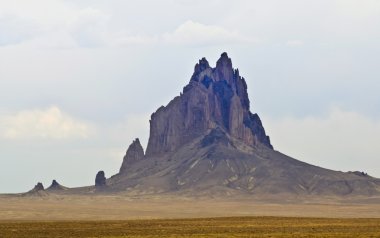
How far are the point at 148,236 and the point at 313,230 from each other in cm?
2294

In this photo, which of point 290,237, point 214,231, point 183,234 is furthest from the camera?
point 214,231

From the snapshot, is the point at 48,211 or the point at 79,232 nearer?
the point at 79,232

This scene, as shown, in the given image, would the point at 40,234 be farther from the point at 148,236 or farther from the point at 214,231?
the point at 214,231

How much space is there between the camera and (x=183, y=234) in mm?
100250

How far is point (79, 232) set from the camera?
105562mm

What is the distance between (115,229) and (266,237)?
26.3m

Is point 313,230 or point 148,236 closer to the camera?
point 148,236

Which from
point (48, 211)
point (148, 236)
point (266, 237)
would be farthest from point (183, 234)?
point (48, 211)

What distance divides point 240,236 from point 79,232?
69.3ft

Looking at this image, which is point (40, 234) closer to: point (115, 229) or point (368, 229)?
point (115, 229)

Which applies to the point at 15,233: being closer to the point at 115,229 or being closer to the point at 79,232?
the point at 79,232

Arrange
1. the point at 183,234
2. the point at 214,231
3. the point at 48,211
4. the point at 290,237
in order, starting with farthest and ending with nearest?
the point at 48,211, the point at 214,231, the point at 183,234, the point at 290,237

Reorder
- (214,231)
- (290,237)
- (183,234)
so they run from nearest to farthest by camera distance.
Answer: (290,237) < (183,234) < (214,231)

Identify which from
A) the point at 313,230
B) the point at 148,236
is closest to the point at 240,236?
the point at 148,236
